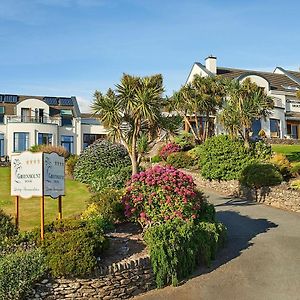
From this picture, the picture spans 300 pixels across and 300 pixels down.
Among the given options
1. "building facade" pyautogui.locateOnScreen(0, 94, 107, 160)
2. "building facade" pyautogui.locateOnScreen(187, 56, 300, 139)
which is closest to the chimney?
"building facade" pyautogui.locateOnScreen(187, 56, 300, 139)

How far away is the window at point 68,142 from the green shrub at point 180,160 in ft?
63.8

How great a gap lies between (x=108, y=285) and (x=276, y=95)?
1695 inches

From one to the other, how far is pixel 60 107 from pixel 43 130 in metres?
5.29

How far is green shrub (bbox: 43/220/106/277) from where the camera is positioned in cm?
995

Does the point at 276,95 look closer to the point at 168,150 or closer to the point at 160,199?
the point at 168,150

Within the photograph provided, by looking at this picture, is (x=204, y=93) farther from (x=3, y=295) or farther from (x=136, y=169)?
(x=3, y=295)

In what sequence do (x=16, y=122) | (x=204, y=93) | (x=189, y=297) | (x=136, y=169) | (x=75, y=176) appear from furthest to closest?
1. (x=16, y=122)
2. (x=204, y=93)
3. (x=75, y=176)
4. (x=136, y=169)
5. (x=189, y=297)

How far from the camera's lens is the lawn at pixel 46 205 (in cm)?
1639

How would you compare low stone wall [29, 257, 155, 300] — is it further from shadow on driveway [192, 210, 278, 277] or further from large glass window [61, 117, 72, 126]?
large glass window [61, 117, 72, 126]

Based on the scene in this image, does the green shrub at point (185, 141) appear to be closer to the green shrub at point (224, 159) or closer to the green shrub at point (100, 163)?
the green shrub at point (100, 163)

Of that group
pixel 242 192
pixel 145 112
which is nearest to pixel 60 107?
pixel 242 192

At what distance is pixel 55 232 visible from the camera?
1112 cm

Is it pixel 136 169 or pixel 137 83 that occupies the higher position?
pixel 137 83

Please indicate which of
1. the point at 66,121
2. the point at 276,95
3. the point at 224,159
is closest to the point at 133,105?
the point at 224,159
